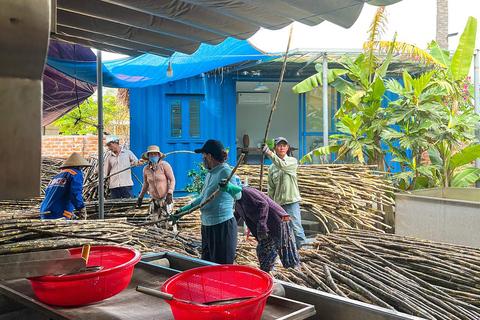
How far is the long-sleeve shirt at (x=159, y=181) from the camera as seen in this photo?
277 inches

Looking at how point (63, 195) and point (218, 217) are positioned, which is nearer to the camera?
point (218, 217)

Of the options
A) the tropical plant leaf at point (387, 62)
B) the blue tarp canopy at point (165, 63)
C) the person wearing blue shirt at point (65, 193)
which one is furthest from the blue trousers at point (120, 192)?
the tropical plant leaf at point (387, 62)

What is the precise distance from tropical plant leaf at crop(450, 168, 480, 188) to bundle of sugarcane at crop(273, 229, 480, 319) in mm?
4950

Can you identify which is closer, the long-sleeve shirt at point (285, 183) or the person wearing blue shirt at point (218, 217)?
the person wearing blue shirt at point (218, 217)

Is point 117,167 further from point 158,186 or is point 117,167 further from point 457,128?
point 457,128

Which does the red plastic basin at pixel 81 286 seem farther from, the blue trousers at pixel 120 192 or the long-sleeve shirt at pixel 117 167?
the blue trousers at pixel 120 192

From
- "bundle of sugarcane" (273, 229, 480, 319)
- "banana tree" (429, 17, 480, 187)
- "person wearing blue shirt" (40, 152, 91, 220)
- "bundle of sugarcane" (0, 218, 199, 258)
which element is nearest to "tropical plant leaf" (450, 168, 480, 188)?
"banana tree" (429, 17, 480, 187)

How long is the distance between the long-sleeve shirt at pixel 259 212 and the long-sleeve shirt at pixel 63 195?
232 cm

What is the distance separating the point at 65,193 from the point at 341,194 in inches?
184

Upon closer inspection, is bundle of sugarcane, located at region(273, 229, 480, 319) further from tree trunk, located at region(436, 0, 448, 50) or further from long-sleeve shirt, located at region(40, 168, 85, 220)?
tree trunk, located at region(436, 0, 448, 50)

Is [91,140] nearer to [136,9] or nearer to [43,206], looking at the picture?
[43,206]

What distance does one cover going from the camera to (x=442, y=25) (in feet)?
43.7

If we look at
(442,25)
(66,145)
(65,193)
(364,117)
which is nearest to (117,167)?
(65,193)

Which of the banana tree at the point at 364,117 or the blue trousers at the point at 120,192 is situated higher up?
the banana tree at the point at 364,117
